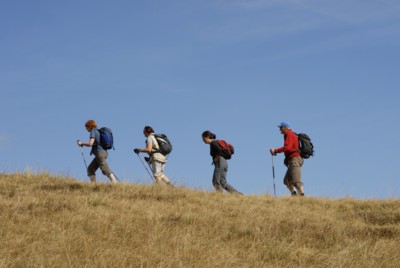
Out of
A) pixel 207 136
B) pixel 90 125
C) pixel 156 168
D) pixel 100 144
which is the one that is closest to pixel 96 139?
pixel 100 144

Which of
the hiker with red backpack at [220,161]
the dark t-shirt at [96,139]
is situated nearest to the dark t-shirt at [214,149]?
the hiker with red backpack at [220,161]

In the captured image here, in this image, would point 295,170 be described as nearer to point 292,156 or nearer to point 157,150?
point 292,156

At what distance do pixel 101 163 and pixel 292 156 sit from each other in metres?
5.38

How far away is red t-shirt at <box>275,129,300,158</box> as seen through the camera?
16203mm

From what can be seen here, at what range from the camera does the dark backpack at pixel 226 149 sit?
16500 millimetres

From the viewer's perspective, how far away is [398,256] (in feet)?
28.9

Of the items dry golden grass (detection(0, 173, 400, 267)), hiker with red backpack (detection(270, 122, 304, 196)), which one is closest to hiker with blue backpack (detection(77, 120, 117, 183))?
dry golden grass (detection(0, 173, 400, 267))

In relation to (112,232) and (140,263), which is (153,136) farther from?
(140,263)

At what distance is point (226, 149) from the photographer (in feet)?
54.2

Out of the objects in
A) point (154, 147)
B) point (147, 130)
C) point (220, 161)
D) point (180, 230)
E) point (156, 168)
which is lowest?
point (180, 230)

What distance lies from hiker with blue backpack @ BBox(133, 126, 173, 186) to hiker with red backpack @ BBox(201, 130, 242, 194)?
3.97 feet

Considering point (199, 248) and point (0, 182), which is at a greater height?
point (0, 182)

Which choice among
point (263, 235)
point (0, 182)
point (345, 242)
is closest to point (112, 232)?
point (263, 235)

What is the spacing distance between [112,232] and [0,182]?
20.9 ft
